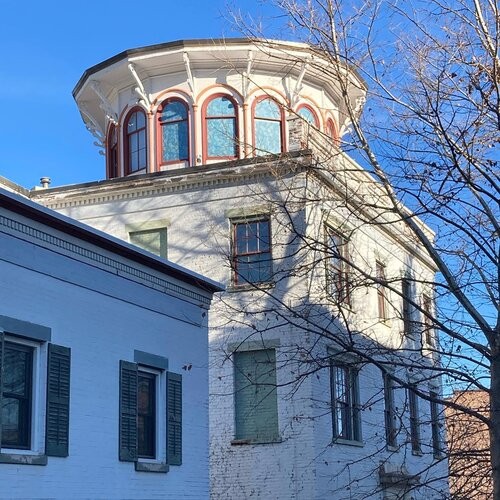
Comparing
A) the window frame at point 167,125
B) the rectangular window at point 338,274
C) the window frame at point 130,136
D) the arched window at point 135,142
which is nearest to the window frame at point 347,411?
the rectangular window at point 338,274

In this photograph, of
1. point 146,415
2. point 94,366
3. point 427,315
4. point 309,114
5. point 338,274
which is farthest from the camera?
point 309,114

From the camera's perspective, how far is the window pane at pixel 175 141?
26.8 meters

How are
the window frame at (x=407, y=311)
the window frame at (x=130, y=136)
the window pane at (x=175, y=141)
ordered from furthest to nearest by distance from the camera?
the window frame at (x=130, y=136) → the window pane at (x=175, y=141) → the window frame at (x=407, y=311)

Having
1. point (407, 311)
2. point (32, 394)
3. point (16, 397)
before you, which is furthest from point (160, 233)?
point (16, 397)

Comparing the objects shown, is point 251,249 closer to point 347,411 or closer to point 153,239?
point 153,239

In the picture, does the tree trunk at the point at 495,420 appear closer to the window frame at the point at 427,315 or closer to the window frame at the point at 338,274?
the window frame at the point at 427,315

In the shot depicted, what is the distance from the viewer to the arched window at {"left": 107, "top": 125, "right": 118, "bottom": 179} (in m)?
29.0

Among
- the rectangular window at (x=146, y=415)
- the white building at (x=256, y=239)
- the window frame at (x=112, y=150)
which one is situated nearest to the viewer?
the rectangular window at (x=146, y=415)

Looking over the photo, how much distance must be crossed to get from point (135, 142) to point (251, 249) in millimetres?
6772

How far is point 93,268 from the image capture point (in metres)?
15.1

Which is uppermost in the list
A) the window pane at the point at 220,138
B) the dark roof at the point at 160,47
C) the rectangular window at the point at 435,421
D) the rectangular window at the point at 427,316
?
the dark roof at the point at 160,47

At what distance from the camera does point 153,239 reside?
2445 cm

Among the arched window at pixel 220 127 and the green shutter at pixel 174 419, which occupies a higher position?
the arched window at pixel 220 127

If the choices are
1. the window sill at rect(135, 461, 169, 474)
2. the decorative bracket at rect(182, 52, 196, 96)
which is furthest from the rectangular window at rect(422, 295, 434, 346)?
the decorative bracket at rect(182, 52, 196, 96)
